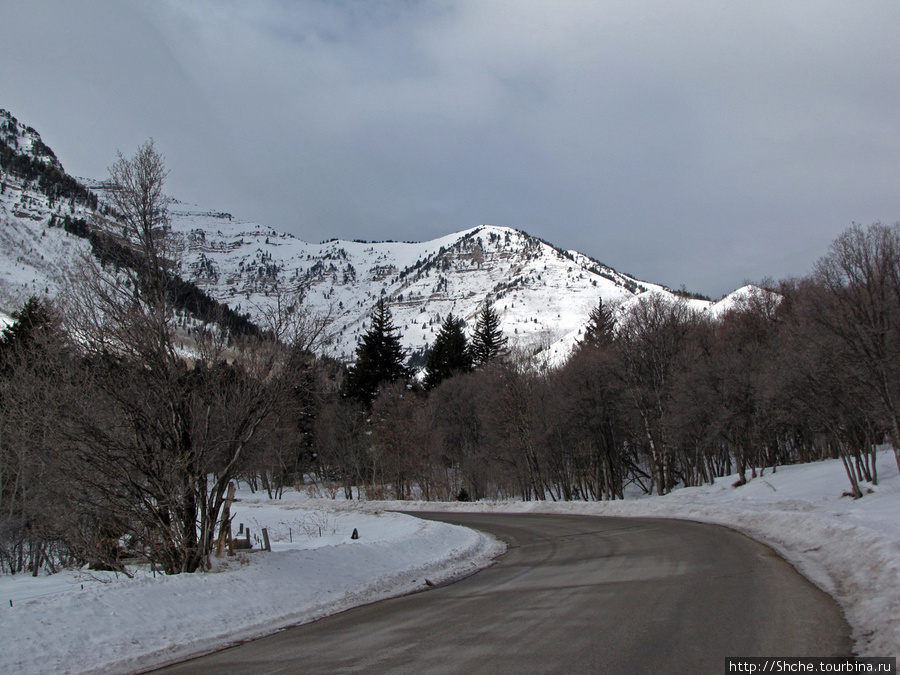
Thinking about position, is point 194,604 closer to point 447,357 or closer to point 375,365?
point 375,365

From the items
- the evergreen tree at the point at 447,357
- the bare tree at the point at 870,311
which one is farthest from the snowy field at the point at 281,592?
the evergreen tree at the point at 447,357

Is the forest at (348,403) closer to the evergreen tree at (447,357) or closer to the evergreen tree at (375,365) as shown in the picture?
the evergreen tree at (375,365)

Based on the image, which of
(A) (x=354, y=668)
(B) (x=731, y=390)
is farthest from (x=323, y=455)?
(A) (x=354, y=668)

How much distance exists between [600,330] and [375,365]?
25771 millimetres

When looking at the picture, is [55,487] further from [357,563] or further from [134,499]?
[357,563]

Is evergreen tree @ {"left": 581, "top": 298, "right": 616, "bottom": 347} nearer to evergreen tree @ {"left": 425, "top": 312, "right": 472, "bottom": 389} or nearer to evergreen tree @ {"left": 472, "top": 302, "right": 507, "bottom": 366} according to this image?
evergreen tree @ {"left": 472, "top": 302, "right": 507, "bottom": 366}

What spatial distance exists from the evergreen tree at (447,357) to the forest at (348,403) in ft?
10.9

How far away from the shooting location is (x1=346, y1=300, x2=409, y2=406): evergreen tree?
2589 inches

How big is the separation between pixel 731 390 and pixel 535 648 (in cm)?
3316

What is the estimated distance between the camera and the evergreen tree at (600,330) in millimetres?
56016

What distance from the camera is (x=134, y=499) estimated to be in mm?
10898

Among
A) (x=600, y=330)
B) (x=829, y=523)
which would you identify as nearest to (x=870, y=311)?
(x=829, y=523)

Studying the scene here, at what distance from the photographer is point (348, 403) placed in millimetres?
62938

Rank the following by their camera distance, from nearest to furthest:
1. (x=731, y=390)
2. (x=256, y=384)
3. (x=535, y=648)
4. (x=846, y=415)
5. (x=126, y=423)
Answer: (x=535, y=648) < (x=126, y=423) < (x=256, y=384) < (x=846, y=415) < (x=731, y=390)
